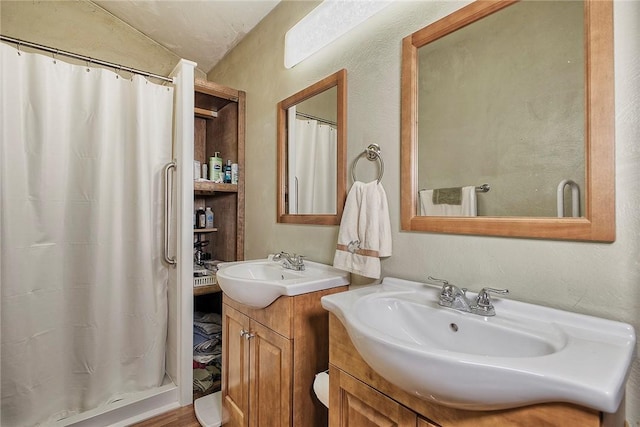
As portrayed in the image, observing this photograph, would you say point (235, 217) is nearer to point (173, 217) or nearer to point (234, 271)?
point (173, 217)

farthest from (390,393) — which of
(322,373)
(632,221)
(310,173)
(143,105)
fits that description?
(143,105)

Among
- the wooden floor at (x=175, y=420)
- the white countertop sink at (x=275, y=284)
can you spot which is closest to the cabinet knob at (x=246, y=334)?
the white countertop sink at (x=275, y=284)

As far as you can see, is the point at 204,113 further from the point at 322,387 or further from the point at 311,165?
the point at 322,387

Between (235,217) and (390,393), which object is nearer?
(390,393)

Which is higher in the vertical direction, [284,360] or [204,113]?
[204,113]

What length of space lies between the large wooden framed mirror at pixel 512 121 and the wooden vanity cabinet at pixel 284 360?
1.81ft

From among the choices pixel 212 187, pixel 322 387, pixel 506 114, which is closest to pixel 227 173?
pixel 212 187

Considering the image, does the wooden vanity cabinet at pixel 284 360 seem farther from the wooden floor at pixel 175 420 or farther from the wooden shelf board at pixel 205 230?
the wooden shelf board at pixel 205 230

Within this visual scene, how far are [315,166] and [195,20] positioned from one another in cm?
155

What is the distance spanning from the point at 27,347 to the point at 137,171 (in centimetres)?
107

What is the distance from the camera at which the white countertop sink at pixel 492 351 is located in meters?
0.52

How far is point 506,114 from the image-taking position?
0.96 m

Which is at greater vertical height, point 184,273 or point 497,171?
point 497,171

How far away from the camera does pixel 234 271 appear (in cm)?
154
